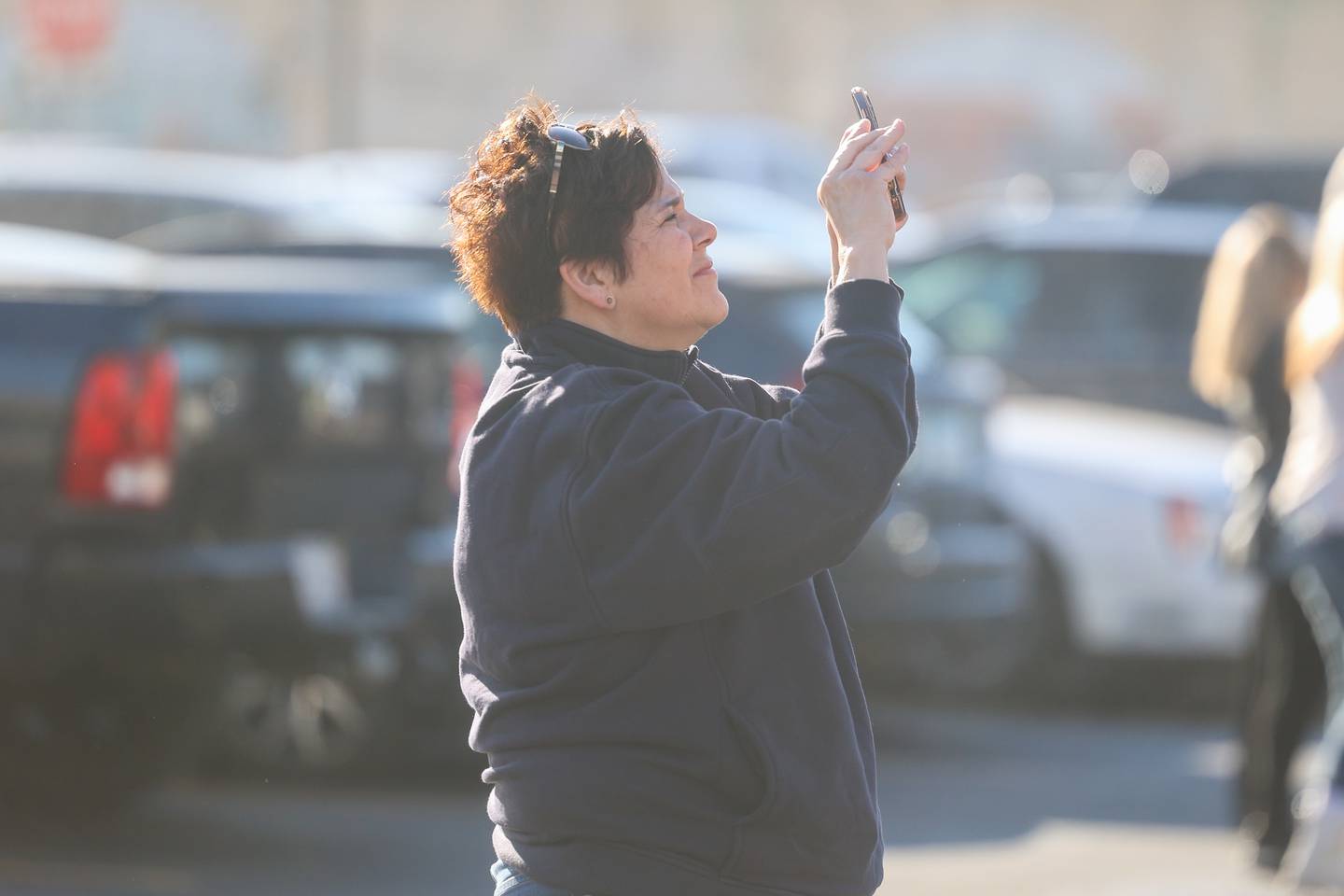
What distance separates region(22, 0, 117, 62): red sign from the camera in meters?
23.3

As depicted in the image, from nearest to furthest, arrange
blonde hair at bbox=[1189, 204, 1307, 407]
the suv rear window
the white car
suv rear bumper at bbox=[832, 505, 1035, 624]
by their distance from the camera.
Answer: blonde hair at bbox=[1189, 204, 1307, 407], suv rear bumper at bbox=[832, 505, 1035, 624], the white car, the suv rear window

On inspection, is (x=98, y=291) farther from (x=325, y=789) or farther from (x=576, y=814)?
(x=576, y=814)

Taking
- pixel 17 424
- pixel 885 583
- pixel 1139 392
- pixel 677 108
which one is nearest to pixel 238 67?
pixel 677 108

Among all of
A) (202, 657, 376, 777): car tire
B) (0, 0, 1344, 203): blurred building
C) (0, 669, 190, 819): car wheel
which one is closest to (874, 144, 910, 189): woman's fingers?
(0, 669, 190, 819): car wheel

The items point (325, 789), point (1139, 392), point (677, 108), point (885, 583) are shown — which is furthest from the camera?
point (677, 108)

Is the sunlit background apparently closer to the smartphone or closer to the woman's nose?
the woman's nose

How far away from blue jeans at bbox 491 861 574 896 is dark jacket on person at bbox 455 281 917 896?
14 mm

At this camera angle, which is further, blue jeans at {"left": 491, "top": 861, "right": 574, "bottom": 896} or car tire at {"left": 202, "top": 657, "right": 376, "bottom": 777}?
car tire at {"left": 202, "top": 657, "right": 376, "bottom": 777}

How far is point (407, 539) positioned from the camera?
21.2 feet

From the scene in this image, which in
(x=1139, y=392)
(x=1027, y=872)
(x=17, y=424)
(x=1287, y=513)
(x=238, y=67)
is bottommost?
(x=1027, y=872)

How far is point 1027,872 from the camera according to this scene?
6297 mm

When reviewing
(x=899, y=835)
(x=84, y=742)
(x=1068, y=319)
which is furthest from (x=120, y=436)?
(x=1068, y=319)

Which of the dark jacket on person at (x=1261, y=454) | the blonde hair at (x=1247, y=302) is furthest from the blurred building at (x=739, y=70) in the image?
the dark jacket on person at (x=1261, y=454)

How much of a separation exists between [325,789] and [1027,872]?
2.13 metres
